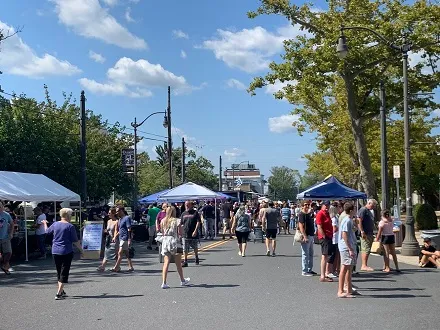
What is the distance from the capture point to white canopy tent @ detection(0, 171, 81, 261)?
17.4 meters

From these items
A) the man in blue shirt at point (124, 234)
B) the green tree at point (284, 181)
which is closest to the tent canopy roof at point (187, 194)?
the man in blue shirt at point (124, 234)

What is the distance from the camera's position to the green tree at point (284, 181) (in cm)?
14988

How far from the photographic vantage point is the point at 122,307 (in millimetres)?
9445

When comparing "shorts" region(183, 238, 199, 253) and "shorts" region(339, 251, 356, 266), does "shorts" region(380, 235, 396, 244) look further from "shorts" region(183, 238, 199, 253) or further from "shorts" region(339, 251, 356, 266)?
"shorts" region(183, 238, 199, 253)

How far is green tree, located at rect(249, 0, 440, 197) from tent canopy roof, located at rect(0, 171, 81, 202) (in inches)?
453

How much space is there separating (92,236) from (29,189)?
3.06 meters

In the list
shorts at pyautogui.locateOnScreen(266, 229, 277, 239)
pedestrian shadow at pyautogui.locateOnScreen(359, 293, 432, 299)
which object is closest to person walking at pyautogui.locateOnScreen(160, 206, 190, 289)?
pedestrian shadow at pyautogui.locateOnScreen(359, 293, 432, 299)

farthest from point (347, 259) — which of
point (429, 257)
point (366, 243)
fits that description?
point (429, 257)

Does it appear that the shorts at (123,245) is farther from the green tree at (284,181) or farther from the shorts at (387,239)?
the green tree at (284,181)

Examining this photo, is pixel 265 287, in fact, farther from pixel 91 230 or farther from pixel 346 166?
pixel 346 166

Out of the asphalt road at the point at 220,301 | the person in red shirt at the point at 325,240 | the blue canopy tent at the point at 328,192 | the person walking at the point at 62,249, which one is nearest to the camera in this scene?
the asphalt road at the point at 220,301

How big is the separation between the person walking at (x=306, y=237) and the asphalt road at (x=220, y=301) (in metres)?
0.33

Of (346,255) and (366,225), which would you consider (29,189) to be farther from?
(346,255)

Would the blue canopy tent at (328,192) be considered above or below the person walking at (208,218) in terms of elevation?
above
